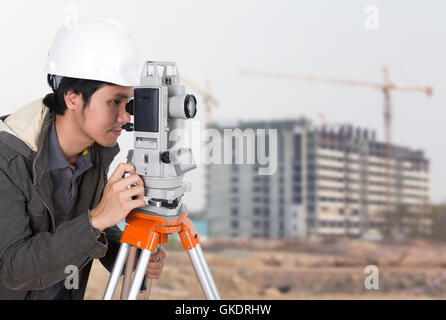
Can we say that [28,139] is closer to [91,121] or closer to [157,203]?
[91,121]

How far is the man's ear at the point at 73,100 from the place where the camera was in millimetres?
1992

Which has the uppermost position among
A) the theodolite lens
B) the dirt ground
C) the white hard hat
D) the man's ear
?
the white hard hat

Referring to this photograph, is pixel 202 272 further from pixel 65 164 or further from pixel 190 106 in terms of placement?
pixel 65 164

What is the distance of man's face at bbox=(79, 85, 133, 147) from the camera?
1.96 meters

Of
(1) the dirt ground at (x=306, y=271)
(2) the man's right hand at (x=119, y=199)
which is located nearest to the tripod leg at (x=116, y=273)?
(2) the man's right hand at (x=119, y=199)

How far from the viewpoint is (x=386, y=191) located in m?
20.9

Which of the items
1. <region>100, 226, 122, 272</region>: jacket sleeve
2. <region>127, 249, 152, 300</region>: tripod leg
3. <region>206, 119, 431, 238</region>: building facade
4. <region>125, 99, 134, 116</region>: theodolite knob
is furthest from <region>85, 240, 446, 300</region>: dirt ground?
<region>125, 99, 134, 116</region>: theodolite knob

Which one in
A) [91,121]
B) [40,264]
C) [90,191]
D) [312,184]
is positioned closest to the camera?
[40,264]

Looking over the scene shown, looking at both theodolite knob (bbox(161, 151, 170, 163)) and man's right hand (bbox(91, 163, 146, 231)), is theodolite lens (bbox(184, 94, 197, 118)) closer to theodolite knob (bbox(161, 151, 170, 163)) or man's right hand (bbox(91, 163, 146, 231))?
theodolite knob (bbox(161, 151, 170, 163))

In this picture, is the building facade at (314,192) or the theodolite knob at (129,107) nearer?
the theodolite knob at (129,107)

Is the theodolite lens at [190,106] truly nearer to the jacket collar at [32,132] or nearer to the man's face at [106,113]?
the man's face at [106,113]

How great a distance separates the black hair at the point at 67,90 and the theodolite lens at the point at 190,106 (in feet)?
1.34

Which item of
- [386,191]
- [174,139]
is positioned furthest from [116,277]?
[386,191]
